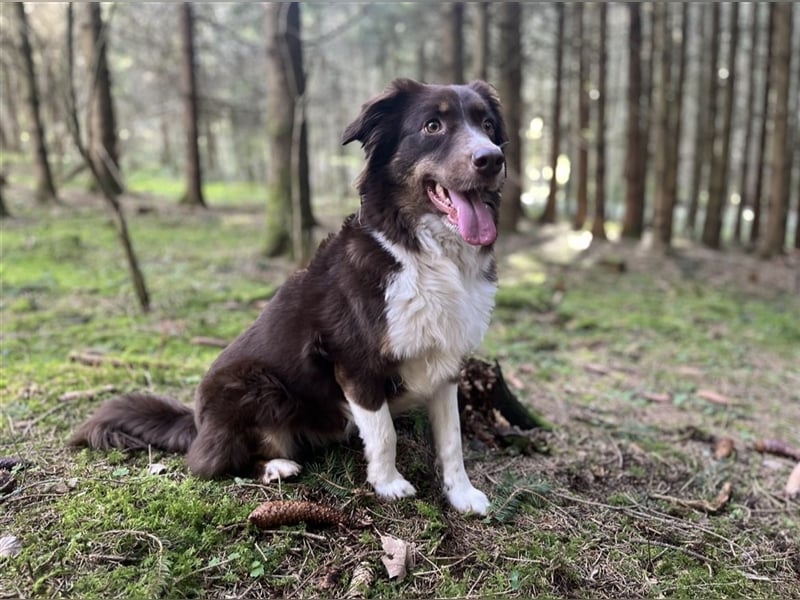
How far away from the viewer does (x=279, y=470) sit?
325 cm

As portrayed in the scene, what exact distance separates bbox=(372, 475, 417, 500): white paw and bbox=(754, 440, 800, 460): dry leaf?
11.7 feet

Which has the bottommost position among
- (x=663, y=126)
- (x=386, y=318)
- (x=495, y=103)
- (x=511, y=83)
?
(x=386, y=318)

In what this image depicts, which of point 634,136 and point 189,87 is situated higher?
point 189,87

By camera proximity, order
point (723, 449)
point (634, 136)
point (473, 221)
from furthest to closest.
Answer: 1. point (634, 136)
2. point (723, 449)
3. point (473, 221)

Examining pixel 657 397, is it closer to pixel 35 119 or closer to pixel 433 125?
pixel 433 125

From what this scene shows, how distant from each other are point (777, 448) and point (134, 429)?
16.5ft

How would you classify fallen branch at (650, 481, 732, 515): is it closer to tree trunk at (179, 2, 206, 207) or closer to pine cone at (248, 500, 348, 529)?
pine cone at (248, 500, 348, 529)

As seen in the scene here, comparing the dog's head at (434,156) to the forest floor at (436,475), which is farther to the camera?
the dog's head at (434,156)

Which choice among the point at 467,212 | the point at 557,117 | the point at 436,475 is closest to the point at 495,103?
the point at 467,212

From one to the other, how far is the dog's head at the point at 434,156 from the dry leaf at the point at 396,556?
1478mm

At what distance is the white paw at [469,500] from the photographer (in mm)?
3287

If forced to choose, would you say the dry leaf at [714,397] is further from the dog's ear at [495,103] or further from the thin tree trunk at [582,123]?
the thin tree trunk at [582,123]

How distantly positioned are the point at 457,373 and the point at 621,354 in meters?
5.08

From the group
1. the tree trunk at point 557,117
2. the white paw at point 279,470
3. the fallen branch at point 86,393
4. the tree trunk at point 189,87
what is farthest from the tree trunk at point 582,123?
the white paw at point 279,470
